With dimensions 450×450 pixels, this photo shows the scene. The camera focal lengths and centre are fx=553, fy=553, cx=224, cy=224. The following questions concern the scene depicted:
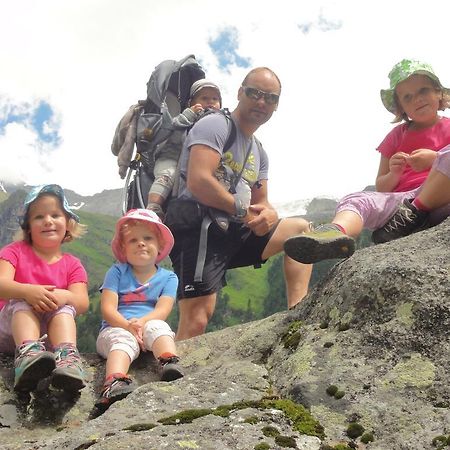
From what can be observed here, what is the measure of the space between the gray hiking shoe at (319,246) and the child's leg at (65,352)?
2.45 meters

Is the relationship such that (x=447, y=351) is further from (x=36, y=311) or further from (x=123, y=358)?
(x=36, y=311)

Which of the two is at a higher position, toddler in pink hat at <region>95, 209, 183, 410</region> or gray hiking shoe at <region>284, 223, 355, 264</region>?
gray hiking shoe at <region>284, 223, 355, 264</region>

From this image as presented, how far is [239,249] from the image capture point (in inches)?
Result: 326

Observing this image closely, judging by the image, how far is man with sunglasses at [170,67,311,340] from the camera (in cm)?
776

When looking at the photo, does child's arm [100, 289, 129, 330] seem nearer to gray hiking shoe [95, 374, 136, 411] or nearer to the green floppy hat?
gray hiking shoe [95, 374, 136, 411]

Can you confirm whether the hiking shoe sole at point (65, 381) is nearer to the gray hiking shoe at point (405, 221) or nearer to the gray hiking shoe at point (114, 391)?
the gray hiking shoe at point (114, 391)

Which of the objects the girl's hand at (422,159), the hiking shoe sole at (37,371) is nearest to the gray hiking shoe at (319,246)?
the girl's hand at (422,159)

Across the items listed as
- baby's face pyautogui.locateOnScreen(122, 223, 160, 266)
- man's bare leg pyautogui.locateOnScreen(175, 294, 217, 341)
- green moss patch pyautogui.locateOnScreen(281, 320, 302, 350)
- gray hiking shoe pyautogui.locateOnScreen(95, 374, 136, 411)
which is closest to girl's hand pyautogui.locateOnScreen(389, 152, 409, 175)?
green moss patch pyautogui.locateOnScreen(281, 320, 302, 350)

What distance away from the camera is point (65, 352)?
544 centimetres

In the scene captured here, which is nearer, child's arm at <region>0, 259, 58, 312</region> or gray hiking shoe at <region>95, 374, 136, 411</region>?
gray hiking shoe at <region>95, 374, 136, 411</region>

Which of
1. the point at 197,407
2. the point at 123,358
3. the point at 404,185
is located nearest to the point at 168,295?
the point at 123,358

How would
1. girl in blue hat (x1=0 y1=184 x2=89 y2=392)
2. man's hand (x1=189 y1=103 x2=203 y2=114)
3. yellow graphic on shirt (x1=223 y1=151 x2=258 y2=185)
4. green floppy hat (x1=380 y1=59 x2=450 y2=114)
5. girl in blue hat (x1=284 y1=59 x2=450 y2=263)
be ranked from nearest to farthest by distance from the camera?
girl in blue hat (x1=0 y1=184 x2=89 y2=392), girl in blue hat (x1=284 y1=59 x2=450 y2=263), green floppy hat (x1=380 y1=59 x2=450 y2=114), yellow graphic on shirt (x1=223 y1=151 x2=258 y2=185), man's hand (x1=189 y1=103 x2=203 y2=114)

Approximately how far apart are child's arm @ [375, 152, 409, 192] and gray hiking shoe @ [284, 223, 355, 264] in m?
1.87

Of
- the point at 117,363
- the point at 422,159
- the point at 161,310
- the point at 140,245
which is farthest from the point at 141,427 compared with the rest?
the point at 422,159
